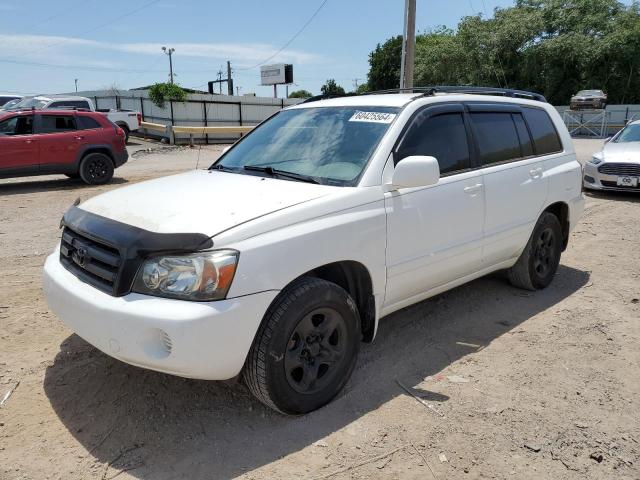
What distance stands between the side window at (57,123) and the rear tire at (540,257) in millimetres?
10370

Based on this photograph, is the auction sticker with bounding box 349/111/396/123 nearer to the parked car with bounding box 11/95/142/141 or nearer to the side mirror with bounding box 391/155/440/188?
the side mirror with bounding box 391/155/440/188

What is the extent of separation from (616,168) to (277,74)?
3463 cm

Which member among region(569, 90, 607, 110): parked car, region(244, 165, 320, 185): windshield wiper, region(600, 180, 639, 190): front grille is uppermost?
region(569, 90, 607, 110): parked car

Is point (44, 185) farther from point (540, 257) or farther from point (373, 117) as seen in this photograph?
point (540, 257)

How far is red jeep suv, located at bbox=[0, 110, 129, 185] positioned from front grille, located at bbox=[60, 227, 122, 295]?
931cm

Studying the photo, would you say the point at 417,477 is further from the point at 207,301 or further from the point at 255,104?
the point at 255,104

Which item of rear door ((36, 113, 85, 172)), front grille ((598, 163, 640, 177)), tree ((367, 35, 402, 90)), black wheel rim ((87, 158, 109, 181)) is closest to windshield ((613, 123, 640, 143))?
front grille ((598, 163, 640, 177))

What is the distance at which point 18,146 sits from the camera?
36.7 ft

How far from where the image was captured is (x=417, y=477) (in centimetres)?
267

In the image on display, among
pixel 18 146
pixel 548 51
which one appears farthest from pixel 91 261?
pixel 548 51

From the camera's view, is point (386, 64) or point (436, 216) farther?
point (386, 64)

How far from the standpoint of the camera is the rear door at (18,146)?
11.0 m

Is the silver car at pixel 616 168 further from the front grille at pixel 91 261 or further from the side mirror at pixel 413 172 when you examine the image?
the front grille at pixel 91 261

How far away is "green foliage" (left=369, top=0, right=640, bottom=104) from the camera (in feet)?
118
